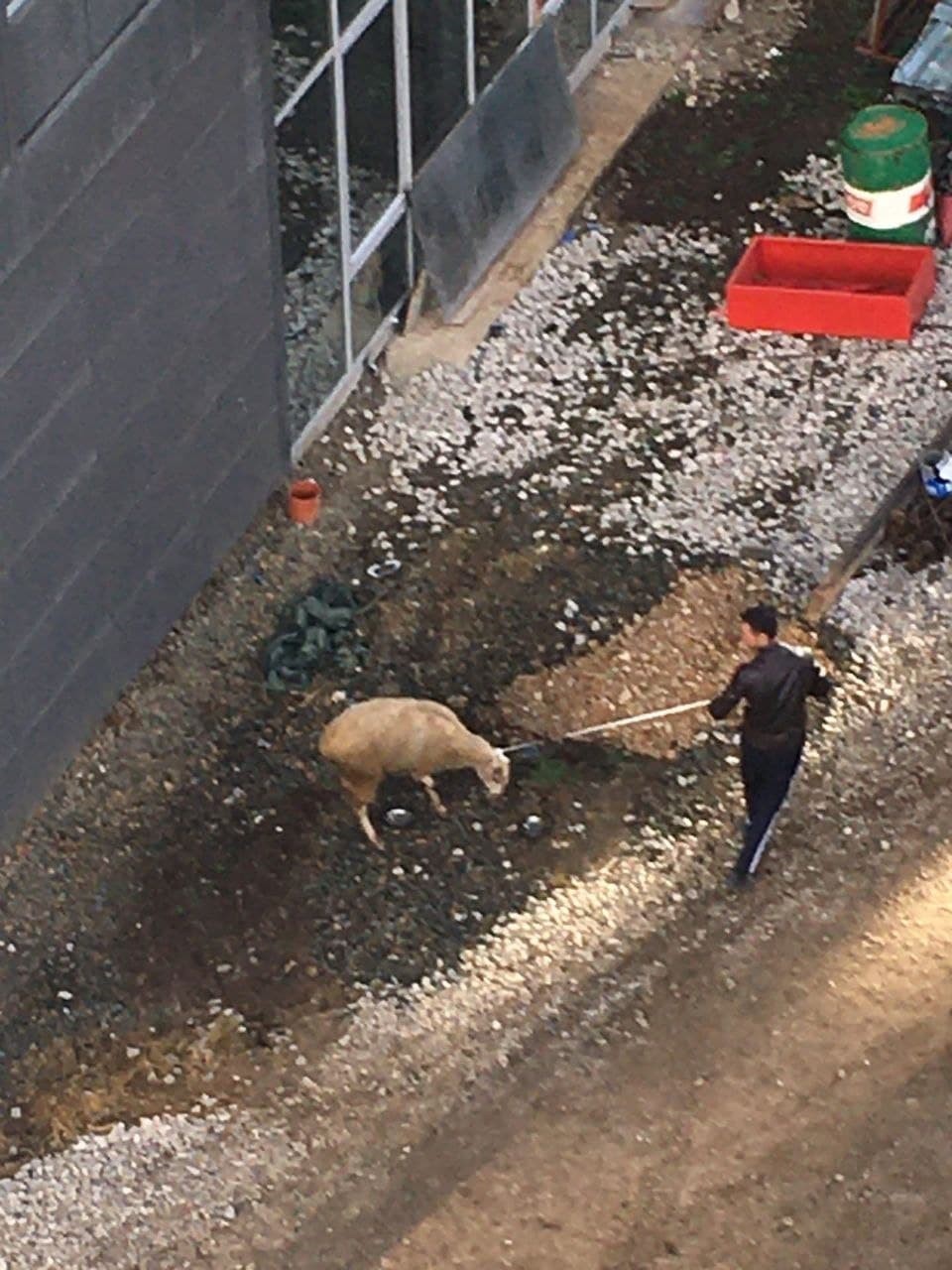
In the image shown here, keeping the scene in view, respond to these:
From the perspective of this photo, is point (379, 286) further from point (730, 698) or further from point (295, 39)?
point (730, 698)

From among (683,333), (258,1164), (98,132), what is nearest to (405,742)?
(258,1164)

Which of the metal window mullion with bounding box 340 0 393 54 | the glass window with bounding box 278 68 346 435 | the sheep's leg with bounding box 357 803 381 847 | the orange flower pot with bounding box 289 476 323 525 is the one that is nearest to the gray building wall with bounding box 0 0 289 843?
the orange flower pot with bounding box 289 476 323 525

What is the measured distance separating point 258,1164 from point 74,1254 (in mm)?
839

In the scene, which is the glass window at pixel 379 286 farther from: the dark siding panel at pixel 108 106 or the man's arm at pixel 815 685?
the man's arm at pixel 815 685

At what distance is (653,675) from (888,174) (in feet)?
13.6

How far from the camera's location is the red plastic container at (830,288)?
47.2 feet

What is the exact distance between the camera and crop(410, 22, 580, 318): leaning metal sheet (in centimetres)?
1447

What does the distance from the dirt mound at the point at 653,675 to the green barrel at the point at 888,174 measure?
3.22 meters

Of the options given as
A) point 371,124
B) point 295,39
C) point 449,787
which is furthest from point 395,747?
point 371,124

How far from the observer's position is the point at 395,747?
36.9 ft

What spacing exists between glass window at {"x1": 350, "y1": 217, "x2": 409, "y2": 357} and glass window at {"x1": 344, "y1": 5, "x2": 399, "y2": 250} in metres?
0.25

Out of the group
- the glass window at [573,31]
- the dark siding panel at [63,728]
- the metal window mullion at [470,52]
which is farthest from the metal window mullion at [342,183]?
the glass window at [573,31]

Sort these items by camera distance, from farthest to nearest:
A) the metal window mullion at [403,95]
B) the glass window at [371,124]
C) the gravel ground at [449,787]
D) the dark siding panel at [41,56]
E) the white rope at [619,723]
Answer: the metal window mullion at [403,95], the glass window at [371,124], the white rope at [619,723], the gravel ground at [449,787], the dark siding panel at [41,56]

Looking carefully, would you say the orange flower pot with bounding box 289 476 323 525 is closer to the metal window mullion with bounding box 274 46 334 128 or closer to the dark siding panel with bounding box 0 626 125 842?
the dark siding panel with bounding box 0 626 125 842
